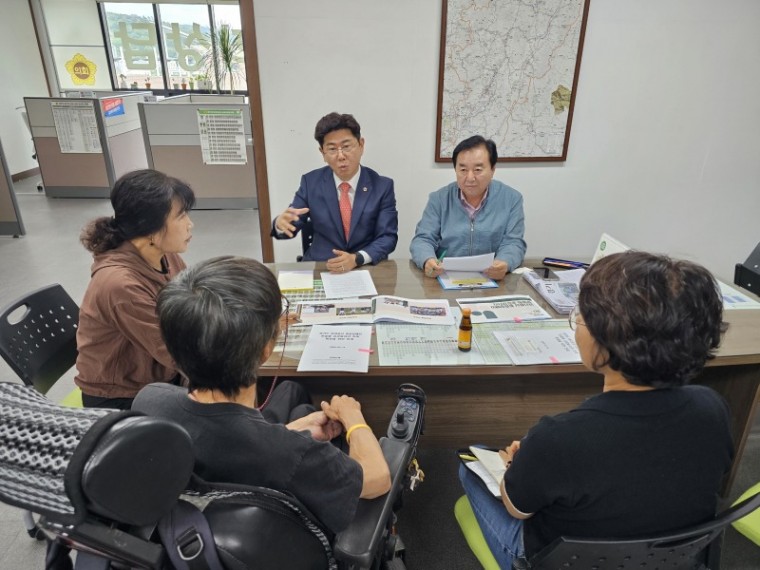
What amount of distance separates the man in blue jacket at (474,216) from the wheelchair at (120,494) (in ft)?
5.28

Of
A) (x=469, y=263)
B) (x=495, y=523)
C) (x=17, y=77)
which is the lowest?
(x=495, y=523)

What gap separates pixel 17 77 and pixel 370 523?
8.50 meters

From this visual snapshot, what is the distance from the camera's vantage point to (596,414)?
0.87 metres

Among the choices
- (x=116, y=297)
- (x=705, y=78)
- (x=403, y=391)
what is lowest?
(x=403, y=391)

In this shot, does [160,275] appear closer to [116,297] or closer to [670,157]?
[116,297]

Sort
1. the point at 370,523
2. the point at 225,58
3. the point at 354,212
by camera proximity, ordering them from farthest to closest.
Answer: the point at 225,58 < the point at 354,212 < the point at 370,523

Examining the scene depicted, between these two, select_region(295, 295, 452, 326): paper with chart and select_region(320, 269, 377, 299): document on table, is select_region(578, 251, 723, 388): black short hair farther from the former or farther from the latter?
select_region(320, 269, 377, 299): document on table

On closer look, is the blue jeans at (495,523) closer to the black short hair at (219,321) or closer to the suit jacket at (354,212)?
the black short hair at (219,321)

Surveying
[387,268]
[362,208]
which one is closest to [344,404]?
[387,268]

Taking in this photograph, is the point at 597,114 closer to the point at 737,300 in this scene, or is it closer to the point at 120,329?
the point at 737,300

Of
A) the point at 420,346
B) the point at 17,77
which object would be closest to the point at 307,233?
the point at 420,346

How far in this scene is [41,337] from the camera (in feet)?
5.26

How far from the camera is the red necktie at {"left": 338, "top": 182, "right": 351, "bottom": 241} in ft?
8.07

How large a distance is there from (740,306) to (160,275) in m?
2.14
